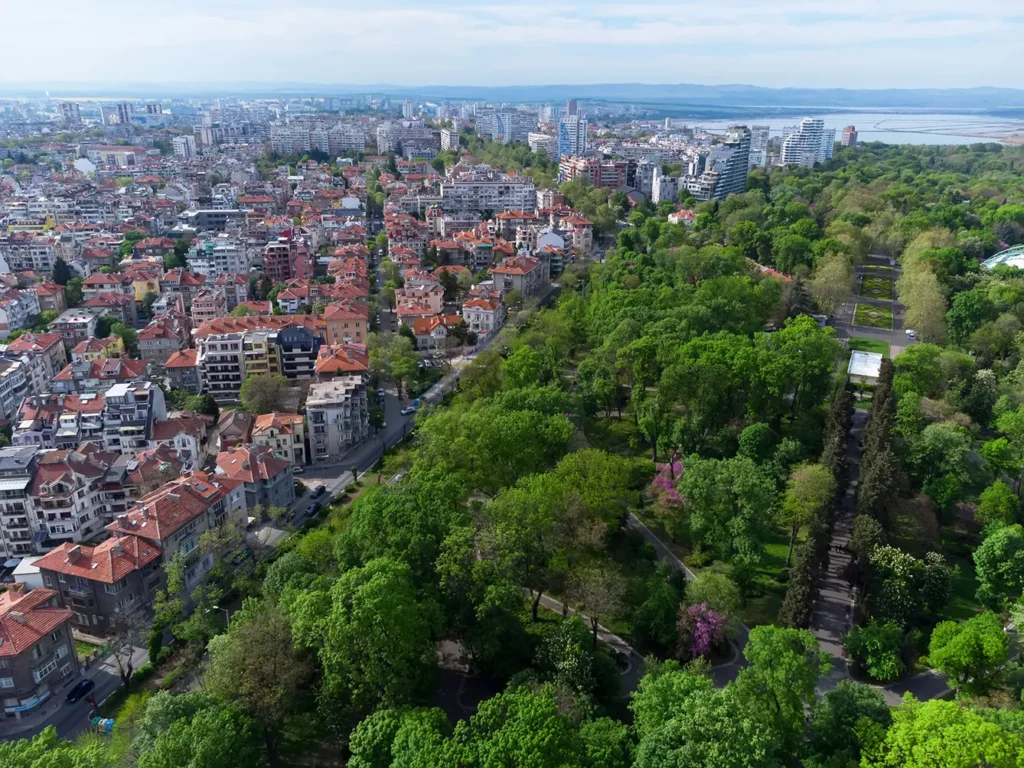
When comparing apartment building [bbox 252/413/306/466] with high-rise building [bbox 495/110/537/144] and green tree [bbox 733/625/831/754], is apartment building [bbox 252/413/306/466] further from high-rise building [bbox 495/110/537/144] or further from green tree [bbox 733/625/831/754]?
high-rise building [bbox 495/110/537/144]

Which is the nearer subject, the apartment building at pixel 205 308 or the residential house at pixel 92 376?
the residential house at pixel 92 376

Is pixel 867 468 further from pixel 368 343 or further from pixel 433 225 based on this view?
pixel 433 225

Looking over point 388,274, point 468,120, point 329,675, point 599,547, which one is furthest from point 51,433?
point 468,120

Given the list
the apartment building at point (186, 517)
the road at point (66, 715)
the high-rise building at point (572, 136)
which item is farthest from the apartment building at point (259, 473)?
the high-rise building at point (572, 136)

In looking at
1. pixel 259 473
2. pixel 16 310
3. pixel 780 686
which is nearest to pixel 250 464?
pixel 259 473

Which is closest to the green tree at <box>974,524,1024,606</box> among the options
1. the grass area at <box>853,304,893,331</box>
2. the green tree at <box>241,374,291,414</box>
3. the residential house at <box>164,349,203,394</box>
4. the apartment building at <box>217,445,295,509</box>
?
the apartment building at <box>217,445,295,509</box>

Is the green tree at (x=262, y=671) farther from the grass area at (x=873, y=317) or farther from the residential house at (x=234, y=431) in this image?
the grass area at (x=873, y=317)
